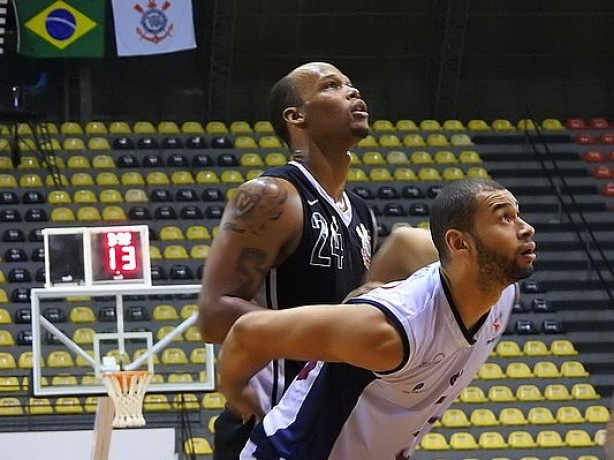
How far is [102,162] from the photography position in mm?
16922

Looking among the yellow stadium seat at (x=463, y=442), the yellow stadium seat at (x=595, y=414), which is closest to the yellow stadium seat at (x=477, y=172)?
the yellow stadium seat at (x=595, y=414)

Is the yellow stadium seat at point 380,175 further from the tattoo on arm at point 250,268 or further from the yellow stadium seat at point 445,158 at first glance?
the tattoo on arm at point 250,268

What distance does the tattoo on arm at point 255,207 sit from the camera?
3871mm

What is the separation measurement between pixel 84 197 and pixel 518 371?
575cm

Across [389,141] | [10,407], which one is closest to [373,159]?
[389,141]

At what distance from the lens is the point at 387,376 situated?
10.4ft

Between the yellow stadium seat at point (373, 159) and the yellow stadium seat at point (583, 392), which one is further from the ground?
the yellow stadium seat at point (373, 159)

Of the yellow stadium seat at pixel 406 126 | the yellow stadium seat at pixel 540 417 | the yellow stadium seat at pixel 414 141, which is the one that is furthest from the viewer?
the yellow stadium seat at pixel 406 126

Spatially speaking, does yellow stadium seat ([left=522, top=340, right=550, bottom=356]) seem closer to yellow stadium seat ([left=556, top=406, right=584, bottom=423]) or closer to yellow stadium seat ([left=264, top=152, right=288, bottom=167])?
yellow stadium seat ([left=556, top=406, right=584, bottom=423])

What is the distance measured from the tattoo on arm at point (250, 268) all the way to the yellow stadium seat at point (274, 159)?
520 inches

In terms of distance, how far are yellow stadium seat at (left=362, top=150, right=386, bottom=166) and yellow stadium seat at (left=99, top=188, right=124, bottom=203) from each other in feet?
11.2

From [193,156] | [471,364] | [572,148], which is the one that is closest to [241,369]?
[471,364]

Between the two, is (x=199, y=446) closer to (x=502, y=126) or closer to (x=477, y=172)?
(x=477, y=172)

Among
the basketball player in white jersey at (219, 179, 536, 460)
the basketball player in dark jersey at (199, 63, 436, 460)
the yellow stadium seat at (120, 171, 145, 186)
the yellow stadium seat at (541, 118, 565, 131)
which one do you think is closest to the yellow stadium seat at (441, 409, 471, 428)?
the yellow stadium seat at (120, 171, 145, 186)
